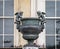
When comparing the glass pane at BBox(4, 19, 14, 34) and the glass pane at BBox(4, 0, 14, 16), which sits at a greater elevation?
the glass pane at BBox(4, 0, 14, 16)

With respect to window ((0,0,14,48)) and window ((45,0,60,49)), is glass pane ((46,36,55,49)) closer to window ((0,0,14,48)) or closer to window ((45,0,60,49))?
window ((45,0,60,49))

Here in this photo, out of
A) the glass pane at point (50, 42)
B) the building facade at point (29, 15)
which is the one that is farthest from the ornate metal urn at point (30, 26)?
the glass pane at point (50, 42)

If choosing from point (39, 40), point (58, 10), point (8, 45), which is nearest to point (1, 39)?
point (8, 45)

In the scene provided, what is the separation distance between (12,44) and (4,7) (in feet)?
2.89

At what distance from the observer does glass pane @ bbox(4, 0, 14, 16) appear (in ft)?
29.2

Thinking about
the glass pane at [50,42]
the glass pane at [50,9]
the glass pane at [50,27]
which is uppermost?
the glass pane at [50,9]

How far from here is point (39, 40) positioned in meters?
8.65

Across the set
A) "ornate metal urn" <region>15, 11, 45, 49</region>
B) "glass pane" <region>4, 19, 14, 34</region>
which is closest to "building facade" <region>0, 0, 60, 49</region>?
"glass pane" <region>4, 19, 14, 34</region>

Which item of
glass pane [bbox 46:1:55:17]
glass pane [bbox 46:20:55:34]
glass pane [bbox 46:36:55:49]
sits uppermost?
glass pane [bbox 46:1:55:17]

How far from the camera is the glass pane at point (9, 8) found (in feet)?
29.2

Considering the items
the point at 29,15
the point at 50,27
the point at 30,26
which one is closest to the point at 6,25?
the point at 29,15

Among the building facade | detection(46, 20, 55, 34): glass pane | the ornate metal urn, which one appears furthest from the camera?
detection(46, 20, 55, 34): glass pane

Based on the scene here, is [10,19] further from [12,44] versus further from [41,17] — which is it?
[41,17]

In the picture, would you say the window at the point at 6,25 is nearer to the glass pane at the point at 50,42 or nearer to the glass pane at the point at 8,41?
the glass pane at the point at 8,41
